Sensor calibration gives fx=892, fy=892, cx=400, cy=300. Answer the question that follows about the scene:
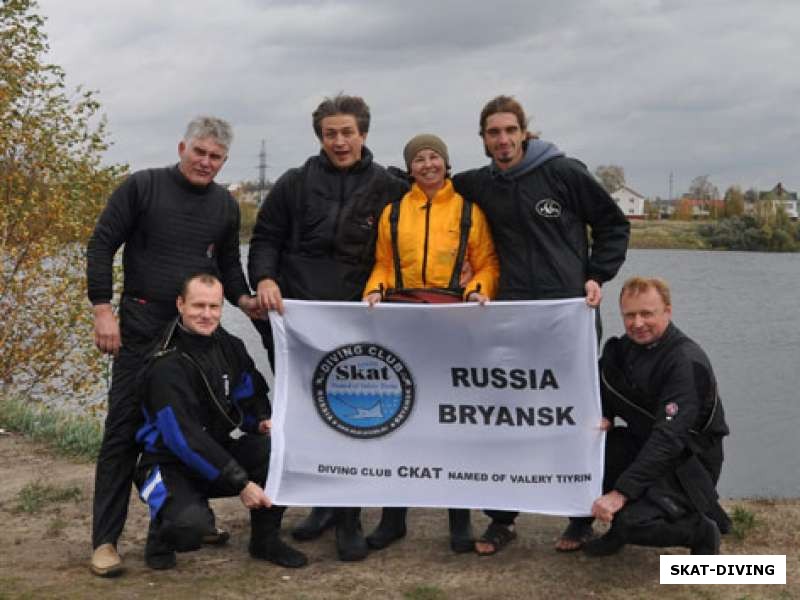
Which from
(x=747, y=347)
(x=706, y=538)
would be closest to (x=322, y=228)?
(x=706, y=538)

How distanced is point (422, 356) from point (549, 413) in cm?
78

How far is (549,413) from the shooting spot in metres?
4.97

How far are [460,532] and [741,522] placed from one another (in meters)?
1.78

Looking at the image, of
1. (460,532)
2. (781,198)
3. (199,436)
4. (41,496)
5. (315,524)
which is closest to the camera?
(199,436)

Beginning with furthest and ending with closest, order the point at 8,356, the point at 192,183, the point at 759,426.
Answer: the point at 759,426, the point at 8,356, the point at 192,183

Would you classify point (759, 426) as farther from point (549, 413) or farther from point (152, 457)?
point (152, 457)

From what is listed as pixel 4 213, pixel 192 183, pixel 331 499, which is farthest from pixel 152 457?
pixel 4 213

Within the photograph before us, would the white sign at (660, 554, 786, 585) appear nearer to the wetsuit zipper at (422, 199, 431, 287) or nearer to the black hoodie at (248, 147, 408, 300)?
the wetsuit zipper at (422, 199, 431, 287)

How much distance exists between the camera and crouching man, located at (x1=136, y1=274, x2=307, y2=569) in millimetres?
4602

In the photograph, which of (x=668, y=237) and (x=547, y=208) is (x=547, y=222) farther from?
(x=668, y=237)

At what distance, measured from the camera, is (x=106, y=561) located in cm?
477

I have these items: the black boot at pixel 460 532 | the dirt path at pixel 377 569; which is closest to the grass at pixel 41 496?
the dirt path at pixel 377 569

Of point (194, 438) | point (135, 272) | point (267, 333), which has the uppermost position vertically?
point (135, 272)

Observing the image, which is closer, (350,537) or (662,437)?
(662,437)
